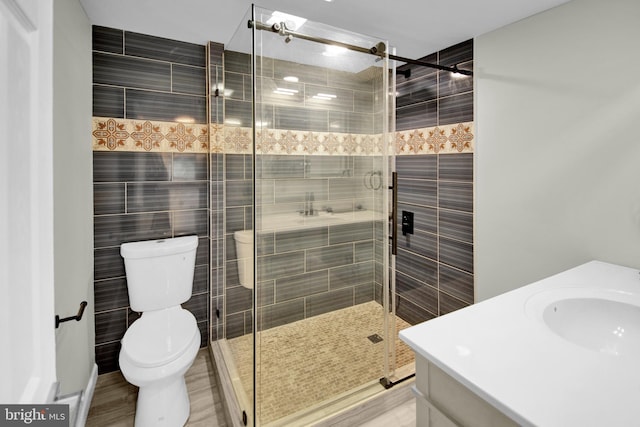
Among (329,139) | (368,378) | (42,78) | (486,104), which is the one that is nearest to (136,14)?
(329,139)

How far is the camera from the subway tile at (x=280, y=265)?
159 centimetres

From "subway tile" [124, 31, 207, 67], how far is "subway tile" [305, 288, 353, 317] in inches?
74.7

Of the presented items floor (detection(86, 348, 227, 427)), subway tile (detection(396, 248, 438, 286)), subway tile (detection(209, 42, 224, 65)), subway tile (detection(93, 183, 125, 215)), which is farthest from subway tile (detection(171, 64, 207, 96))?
subway tile (detection(396, 248, 438, 286))

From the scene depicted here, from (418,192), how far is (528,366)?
1991mm

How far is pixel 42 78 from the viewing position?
0.62 meters

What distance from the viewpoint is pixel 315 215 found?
1751 mm

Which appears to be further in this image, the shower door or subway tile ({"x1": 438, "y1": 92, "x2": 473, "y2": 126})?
subway tile ({"x1": 438, "y1": 92, "x2": 473, "y2": 126})

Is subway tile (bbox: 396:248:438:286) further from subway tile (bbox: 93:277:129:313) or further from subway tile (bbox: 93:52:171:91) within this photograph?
subway tile (bbox: 93:52:171:91)

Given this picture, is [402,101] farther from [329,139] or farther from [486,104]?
[329,139]

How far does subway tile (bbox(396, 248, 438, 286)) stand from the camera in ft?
8.35

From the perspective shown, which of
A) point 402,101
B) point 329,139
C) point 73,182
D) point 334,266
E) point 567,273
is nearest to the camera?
point 567,273

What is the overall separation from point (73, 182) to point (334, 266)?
1.50m

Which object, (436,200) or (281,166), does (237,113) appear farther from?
(436,200)

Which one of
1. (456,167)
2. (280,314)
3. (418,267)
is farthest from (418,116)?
(280,314)
